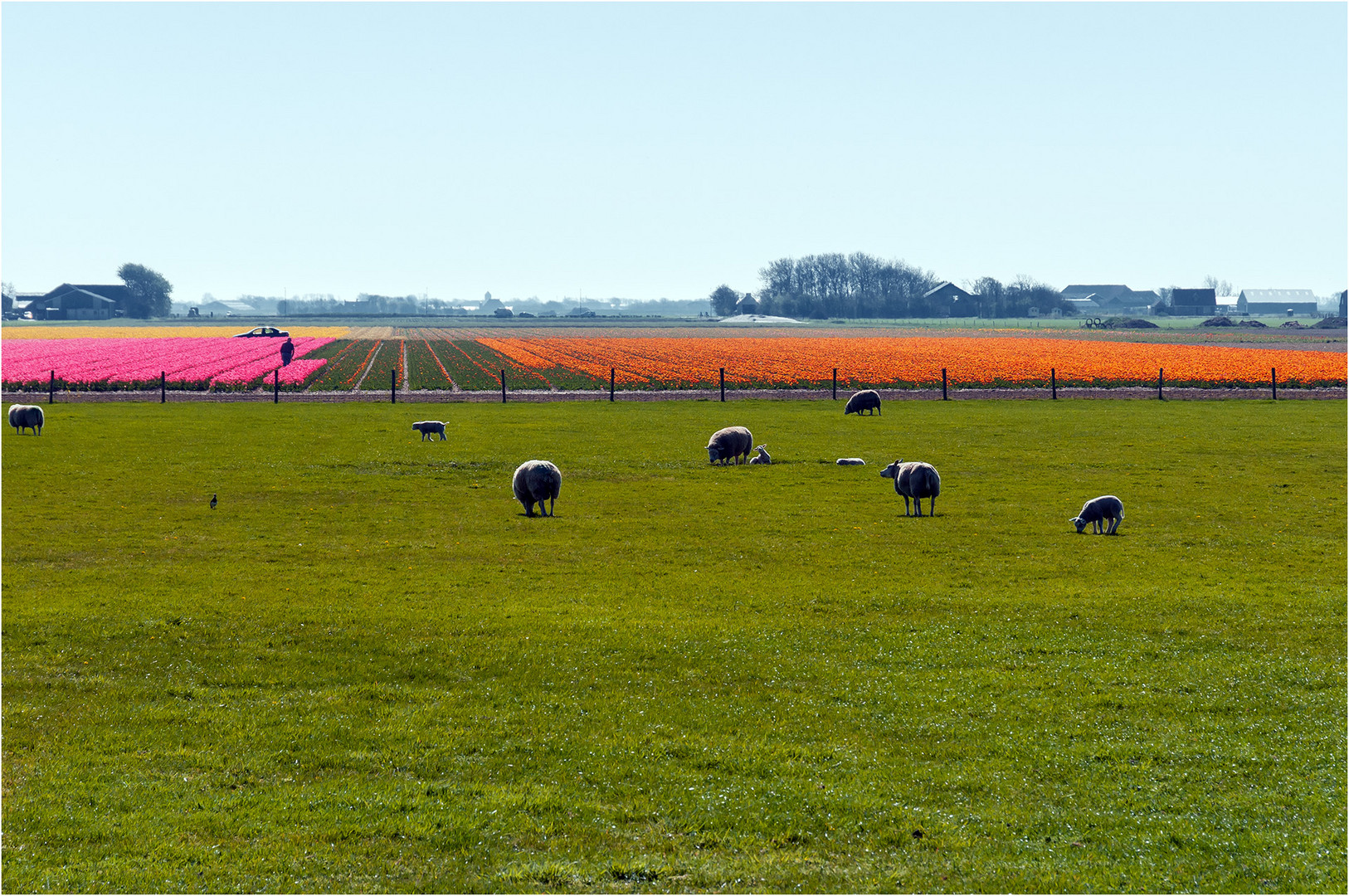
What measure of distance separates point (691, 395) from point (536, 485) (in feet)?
110

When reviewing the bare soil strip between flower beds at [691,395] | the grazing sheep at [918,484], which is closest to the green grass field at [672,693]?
the grazing sheep at [918,484]

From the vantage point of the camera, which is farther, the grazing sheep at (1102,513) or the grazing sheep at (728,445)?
the grazing sheep at (728,445)

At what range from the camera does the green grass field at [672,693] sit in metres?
9.59

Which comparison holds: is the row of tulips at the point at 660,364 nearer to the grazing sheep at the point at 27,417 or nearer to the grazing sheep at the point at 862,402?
the grazing sheep at the point at 862,402

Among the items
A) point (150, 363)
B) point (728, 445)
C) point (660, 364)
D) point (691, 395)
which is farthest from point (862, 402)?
point (150, 363)

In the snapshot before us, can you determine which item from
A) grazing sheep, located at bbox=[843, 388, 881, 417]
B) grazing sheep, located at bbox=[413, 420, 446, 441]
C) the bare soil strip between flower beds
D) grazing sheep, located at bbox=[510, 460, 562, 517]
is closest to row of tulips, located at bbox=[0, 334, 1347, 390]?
the bare soil strip between flower beds

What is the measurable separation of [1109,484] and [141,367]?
6633cm

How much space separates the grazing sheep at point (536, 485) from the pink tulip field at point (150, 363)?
43929mm

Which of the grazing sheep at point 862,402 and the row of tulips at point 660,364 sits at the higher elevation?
the row of tulips at point 660,364

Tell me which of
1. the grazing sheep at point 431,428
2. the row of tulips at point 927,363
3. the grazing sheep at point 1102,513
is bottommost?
the grazing sheep at point 1102,513

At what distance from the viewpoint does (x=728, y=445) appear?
3262cm

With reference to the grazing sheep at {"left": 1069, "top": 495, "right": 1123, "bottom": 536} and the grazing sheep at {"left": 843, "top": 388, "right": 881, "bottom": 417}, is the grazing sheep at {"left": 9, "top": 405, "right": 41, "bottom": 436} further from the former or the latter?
the grazing sheep at {"left": 1069, "top": 495, "right": 1123, "bottom": 536}

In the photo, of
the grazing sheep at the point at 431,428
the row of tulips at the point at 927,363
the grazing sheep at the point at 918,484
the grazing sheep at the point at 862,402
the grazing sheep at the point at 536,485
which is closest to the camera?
the grazing sheep at the point at 918,484

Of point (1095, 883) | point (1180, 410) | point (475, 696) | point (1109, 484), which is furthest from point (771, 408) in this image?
point (1095, 883)
